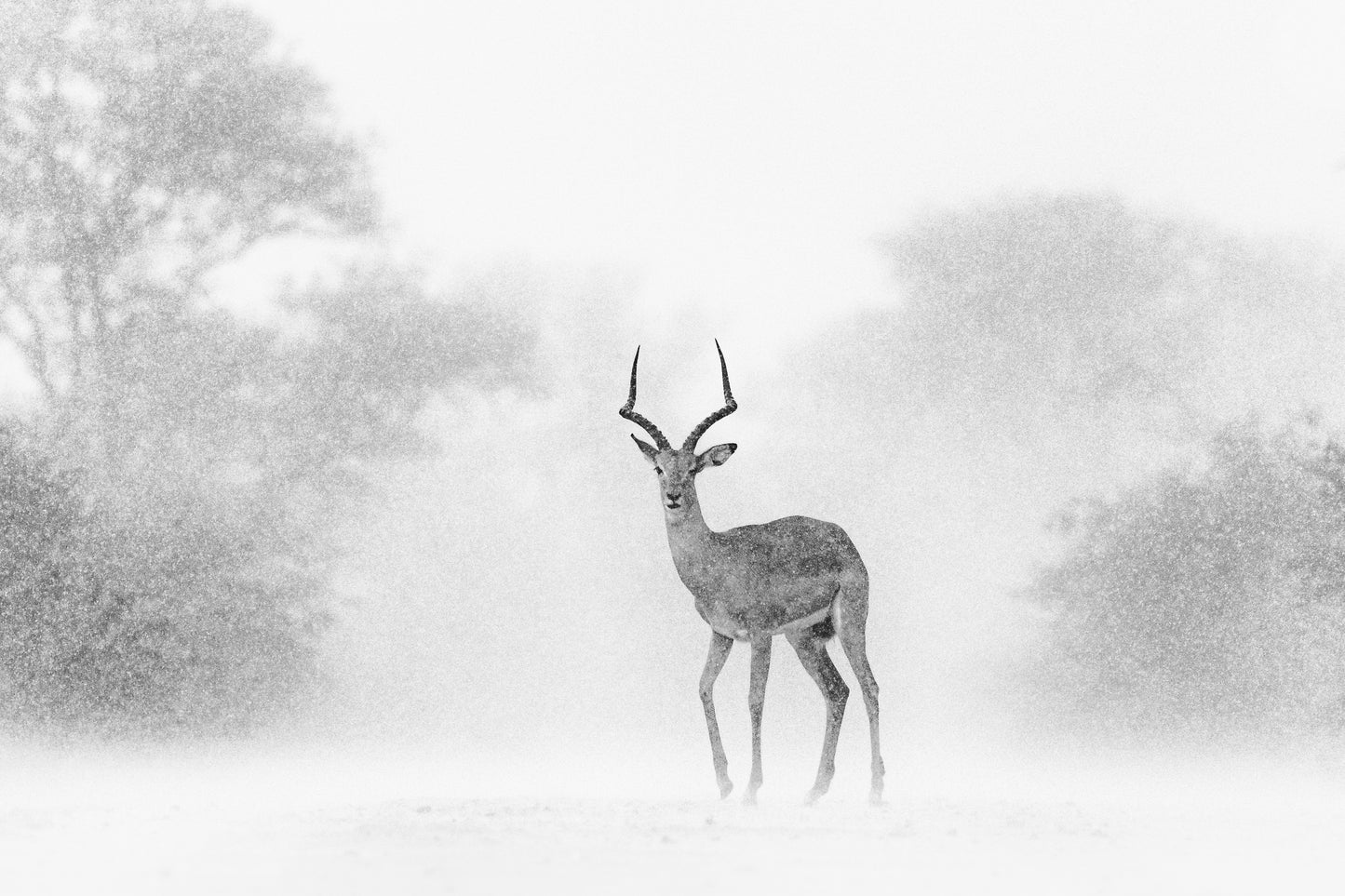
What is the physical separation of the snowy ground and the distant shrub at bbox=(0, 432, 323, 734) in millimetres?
4576

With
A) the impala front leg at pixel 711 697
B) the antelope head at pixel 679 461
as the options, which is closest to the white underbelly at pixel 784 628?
the impala front leg at pixel 711 697

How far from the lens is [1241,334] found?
26328 mm

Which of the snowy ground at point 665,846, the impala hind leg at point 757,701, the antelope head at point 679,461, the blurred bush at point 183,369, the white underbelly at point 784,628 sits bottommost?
the snowy ground at point 665,846

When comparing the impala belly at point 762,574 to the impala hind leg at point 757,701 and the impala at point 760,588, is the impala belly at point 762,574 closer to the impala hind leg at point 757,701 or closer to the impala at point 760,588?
the impala at point 760,588

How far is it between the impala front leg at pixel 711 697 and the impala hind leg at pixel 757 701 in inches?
8.5

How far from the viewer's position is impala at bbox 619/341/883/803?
528 inches

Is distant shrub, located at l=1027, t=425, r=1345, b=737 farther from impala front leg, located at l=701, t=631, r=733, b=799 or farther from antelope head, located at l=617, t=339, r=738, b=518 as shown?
antelope head, located at l=617, t=339, r=738, b=518

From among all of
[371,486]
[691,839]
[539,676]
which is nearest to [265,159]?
[371,486]

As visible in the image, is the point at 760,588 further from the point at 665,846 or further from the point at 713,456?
the point at 665,846

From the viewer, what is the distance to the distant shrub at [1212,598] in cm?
A: 2267

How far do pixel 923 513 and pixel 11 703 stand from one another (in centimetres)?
1271

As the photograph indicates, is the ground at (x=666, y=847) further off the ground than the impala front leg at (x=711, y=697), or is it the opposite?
the impala front leg at (x=711, y=697)

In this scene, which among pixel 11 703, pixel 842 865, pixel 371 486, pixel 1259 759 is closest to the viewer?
pixel 842 865

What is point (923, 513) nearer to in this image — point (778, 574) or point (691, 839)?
point (778, 574)
